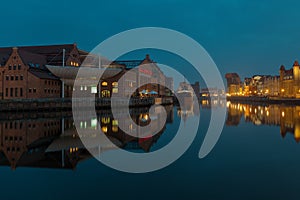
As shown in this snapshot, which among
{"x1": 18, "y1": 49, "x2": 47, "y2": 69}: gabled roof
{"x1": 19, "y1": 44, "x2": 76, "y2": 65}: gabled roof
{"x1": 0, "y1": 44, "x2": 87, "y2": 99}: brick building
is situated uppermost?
{"x1": 19, "y1": 44, "x2": 76, "y2": 65}: gabled roof

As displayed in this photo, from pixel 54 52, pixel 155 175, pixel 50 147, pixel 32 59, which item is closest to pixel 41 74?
pixel 32 59

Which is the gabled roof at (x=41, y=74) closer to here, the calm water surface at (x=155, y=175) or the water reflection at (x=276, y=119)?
the water reflection at (x=276, y=119)

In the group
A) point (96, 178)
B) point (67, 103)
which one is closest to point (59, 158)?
point (96, 178)

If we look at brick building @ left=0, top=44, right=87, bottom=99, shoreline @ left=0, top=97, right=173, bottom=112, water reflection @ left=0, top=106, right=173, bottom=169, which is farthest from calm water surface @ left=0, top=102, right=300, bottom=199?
brick building @ left=0, top=44, right=87, bottom=99

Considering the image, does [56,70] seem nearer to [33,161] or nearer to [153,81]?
[33,161]

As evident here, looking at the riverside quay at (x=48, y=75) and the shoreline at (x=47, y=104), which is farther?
the riverside quay at (x=48, y=75)

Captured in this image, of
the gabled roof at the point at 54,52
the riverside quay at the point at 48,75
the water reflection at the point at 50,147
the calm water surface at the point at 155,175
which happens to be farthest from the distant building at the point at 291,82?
the water reflection at the point at 50,147

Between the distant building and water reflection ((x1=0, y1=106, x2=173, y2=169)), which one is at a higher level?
the distant building

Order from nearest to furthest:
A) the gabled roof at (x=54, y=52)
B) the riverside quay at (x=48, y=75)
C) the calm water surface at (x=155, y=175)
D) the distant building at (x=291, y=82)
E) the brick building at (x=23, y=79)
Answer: the calm water surface at (x=155, y=175) < the brick building at (x=23, y=79) < the riverside quay at (x=48, y=75) < the gabled roof at (x=54, y=52) < the distant building at (x=291, y=82)

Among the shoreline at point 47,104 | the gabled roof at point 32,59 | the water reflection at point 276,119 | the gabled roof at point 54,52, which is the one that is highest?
the gabled roof at point 54,52

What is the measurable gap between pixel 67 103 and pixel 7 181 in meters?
38.6

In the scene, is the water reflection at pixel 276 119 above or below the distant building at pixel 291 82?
below

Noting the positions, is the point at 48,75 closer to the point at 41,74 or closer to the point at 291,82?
the point at 41,74

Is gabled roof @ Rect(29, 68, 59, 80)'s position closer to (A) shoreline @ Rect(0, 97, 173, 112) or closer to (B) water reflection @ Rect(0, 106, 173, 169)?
(A) shoreline @ Rect(0, 97, 173, 112)
